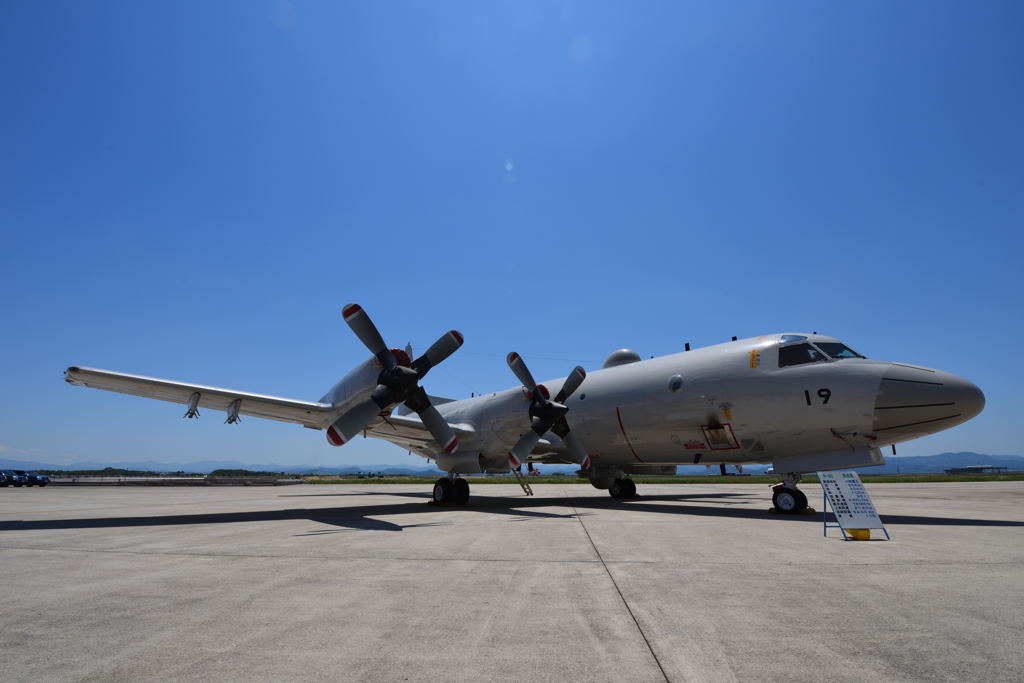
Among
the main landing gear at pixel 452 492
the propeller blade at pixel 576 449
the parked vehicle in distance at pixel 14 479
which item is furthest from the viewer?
the parked vehicle in distance at pixel 14 479

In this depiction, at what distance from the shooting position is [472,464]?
54.8ft

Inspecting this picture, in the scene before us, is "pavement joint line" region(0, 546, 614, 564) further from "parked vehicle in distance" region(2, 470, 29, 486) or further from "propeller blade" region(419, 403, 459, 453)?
"parked vehicle in distance" region(2, 470, 29, 486)

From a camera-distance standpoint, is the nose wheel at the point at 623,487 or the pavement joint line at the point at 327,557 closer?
the pavement joint line at the point at 327,557

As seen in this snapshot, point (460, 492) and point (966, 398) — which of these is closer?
point (966, 398)

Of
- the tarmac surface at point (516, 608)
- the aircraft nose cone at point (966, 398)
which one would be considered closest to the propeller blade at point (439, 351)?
the tarmac surface at point (516, 608)

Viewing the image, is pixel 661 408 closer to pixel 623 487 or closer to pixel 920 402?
pixel 623 487

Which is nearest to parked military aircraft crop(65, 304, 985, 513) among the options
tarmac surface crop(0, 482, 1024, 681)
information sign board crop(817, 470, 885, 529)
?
information sign board crop(817, 470, 885, 529)

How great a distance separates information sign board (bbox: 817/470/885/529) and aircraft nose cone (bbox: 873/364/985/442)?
3.47 metres

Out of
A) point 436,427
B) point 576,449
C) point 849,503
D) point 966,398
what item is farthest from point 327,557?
point 966,398

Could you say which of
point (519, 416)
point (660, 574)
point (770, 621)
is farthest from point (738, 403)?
point (770, 621)

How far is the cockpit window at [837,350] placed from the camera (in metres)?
13.3

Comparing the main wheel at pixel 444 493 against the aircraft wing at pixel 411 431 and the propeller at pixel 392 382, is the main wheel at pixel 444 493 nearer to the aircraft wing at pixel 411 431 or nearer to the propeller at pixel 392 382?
the aircraft wing at pixel 411 431

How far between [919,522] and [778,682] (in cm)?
1165

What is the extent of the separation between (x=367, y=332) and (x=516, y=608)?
36.2 feet
